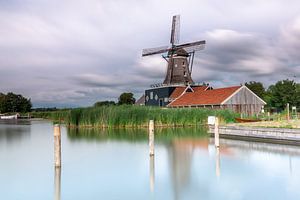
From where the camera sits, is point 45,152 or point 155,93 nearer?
point 45,152

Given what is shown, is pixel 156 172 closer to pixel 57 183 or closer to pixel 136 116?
pixel 57 183

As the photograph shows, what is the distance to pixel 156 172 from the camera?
36.0 feet

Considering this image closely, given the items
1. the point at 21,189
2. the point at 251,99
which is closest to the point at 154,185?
the point at 21,189

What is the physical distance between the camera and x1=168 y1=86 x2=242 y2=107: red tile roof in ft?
118

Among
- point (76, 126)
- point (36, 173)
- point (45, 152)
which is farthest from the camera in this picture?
point (76, 126)

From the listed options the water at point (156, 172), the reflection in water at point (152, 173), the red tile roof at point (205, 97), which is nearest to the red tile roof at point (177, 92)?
the red tile roof at point (205, 97)

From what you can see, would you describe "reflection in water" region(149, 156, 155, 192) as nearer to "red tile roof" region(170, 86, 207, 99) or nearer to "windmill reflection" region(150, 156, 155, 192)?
"windmill reflection" region(150, 156, 155, 192)

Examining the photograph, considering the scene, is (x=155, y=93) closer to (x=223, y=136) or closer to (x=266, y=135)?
(x=223, y=136)

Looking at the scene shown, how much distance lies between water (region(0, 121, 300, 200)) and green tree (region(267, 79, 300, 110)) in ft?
93.6

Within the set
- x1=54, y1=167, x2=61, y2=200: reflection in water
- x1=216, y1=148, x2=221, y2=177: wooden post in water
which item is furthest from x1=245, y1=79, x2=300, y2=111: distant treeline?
x1=54, y1=167, x2=61, y2=200: reflection in water

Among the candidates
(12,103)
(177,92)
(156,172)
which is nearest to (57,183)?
(156,172)

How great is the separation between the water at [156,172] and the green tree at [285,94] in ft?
93.6

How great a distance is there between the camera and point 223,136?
20.4 m

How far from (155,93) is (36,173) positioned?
35967 mm
